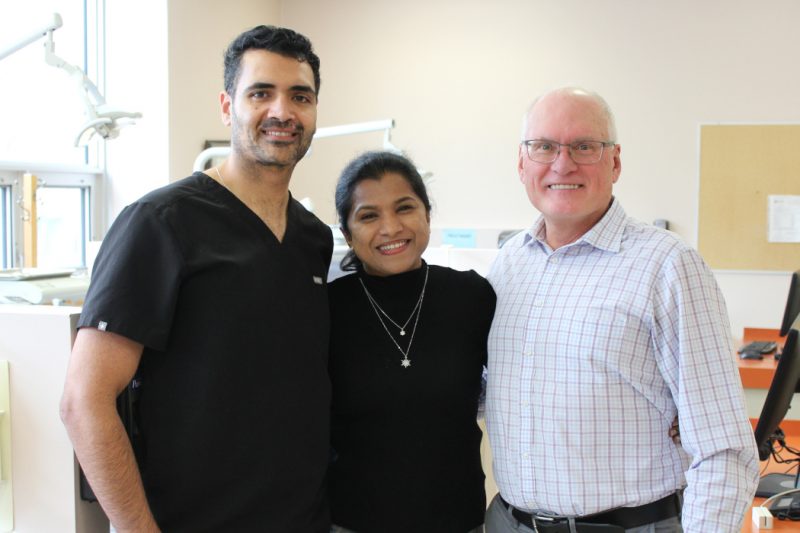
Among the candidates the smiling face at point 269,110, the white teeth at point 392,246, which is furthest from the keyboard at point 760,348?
the smiling face at point 269,110

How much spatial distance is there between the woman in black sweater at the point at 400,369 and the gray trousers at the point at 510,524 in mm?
35

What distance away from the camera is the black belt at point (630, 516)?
1376 mm

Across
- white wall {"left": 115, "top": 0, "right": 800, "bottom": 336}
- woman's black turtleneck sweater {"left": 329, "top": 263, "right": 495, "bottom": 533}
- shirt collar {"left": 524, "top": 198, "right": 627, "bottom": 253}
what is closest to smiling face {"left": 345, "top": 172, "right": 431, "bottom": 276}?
woman's black turtleneck sweater {"left": 329, "top": 263, "right": 495, "bottom": 533}

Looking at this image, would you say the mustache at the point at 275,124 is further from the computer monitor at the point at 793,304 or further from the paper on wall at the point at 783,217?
the paper on wall at the point at 783,217

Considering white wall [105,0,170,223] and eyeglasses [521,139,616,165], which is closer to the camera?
eyeglasses [521,139,616,165]

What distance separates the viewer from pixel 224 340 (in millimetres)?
1333

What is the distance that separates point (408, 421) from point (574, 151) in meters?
0.61

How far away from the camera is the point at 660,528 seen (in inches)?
54.7

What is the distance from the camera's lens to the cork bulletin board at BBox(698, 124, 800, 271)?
15.2ft

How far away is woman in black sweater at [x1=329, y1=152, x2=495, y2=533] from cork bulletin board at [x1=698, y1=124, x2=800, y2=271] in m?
3.46

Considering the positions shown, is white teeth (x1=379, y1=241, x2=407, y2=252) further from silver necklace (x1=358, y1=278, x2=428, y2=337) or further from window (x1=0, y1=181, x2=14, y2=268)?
window (x1=0, y1=181, x2=14, y2=268)

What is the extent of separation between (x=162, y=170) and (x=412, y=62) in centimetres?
194

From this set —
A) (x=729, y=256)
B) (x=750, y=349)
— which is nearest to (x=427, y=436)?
(x=750, y=349)

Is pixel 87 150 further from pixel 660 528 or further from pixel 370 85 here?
pixel 660 528
